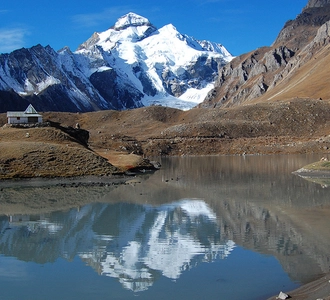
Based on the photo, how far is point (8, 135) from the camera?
255 ft

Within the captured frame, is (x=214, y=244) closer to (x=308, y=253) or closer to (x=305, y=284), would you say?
(x=308, y=253)

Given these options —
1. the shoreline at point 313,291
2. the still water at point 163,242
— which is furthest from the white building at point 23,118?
the shoreline at point 313,291

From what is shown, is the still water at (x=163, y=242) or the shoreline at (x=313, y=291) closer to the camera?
the shoreline at (x=313, y=291)

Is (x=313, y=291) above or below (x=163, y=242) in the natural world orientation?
below

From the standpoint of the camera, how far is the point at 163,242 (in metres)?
30.3

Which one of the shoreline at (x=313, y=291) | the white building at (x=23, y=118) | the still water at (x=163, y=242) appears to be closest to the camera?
the shoreline at (x=313, y=291)

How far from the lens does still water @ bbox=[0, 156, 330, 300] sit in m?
22.2

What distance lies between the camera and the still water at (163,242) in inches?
874

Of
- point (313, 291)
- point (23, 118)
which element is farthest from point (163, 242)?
point (23, 118)

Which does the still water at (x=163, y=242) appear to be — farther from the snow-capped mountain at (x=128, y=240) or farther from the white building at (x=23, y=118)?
the white building at (x=23, y=118)

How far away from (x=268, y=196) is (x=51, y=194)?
75.8 ft

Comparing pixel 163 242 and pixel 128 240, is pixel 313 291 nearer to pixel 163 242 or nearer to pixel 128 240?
pixel 163 242

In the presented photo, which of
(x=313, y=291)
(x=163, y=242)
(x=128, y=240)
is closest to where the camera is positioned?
(x=313, y=291)

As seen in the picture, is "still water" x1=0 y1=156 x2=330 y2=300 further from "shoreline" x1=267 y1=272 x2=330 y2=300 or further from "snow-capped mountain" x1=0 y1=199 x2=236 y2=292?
"shoreline" x1=267 y1=272 x2=330 y2=300
